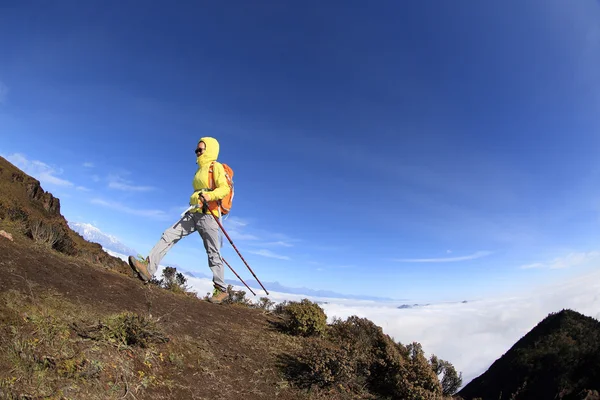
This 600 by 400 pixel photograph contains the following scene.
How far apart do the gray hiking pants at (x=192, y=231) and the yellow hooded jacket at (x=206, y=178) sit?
234 millimetres

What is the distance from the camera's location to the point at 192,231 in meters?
7.12

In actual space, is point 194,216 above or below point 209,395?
above

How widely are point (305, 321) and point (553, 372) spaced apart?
23.0 ft

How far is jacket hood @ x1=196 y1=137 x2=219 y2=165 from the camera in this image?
7.16m

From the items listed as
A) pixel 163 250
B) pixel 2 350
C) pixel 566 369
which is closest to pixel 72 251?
pixel 163 250

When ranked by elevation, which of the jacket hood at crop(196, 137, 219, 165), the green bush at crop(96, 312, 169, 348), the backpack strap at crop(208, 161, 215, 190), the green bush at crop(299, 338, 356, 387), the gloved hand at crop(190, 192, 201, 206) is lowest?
the green bush at crop(299, 338, 356, 387)

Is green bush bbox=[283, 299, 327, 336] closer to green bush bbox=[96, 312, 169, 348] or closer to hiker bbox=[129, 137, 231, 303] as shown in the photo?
hiker bbox=[129, 137, 231, 303]

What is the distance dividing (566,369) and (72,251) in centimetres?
1390

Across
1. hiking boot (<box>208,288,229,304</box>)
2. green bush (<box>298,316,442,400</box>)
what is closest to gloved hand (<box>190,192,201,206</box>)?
hiking boot (<box>208,288,229,304</box>)

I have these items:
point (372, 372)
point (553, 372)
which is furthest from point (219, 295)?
point (553, 372)

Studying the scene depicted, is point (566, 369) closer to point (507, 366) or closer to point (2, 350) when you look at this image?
point (507, 366)

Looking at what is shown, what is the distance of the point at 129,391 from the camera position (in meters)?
Answer: 3.37

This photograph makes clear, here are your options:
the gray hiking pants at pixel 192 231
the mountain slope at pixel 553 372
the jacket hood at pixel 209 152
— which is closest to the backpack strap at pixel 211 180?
the jacket hood at pixel 209 152

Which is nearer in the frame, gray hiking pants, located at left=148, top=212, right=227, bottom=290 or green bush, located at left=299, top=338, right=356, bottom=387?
green bush, located at left=299, top=338, right=356, bottom=387
